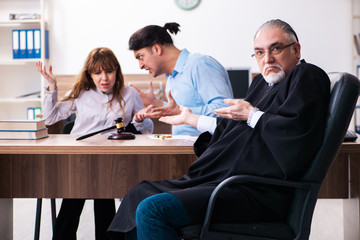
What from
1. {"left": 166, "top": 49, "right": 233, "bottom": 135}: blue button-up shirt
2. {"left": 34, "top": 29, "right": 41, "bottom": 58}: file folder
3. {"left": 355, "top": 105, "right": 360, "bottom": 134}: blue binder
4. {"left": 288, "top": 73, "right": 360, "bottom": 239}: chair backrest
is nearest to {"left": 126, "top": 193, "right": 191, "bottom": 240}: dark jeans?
{"left": 288, "top": 73, "right": 360, "bottom": 239}: chair backrest

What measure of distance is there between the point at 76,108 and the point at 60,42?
305cm

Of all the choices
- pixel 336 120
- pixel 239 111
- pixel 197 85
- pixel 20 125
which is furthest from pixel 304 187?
pixel 20 125

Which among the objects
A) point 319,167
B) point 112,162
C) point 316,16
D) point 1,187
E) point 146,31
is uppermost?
point 316,16

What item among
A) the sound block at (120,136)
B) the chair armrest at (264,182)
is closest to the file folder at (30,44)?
the sound block at (120,136)

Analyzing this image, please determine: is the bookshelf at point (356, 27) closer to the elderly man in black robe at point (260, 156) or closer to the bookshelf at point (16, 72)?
the bookshelf at point (16, 72)

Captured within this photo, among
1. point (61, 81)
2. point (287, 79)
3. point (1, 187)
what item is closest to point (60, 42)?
point (61, 81)

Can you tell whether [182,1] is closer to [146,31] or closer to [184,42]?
[184,42]

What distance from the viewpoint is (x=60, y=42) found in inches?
220

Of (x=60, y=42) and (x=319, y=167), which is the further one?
(x=60, y=42)

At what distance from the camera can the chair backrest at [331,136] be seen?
1.35 m

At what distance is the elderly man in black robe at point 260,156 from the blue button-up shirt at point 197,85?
0.75 meters

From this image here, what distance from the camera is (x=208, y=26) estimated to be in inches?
218

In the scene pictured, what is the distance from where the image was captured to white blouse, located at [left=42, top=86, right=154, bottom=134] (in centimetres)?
269

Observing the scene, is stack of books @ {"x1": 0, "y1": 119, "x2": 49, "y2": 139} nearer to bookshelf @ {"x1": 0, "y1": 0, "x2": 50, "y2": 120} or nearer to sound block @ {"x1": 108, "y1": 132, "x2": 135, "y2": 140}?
sound block @ {"x1": 108, "y1": 132, "x2": 135, "y2": 140}
